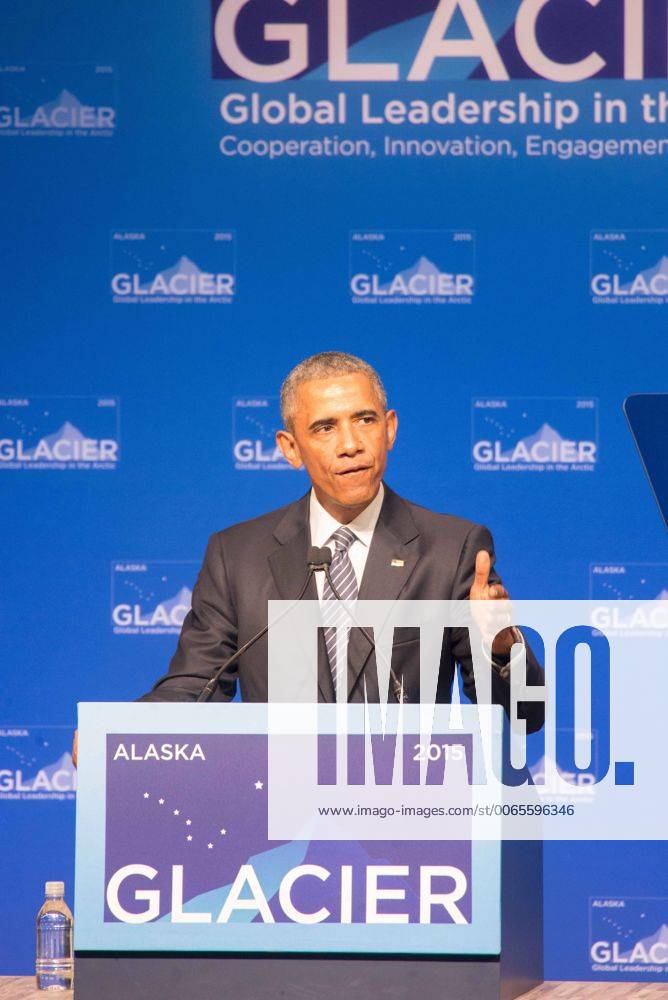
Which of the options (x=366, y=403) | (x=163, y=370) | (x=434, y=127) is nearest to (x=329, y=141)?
(x=434, y=127)

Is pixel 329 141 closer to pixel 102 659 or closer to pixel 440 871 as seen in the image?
pixel 102 659

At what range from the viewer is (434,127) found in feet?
15.1

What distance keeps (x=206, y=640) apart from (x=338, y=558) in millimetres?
348

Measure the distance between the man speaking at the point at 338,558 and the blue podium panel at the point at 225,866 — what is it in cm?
75

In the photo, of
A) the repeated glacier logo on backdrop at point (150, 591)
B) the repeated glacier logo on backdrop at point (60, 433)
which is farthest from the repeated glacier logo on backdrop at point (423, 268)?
the repeated glacier logo on backdrop at point (150, 591)

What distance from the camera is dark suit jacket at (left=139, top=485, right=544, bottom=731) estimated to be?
307cm

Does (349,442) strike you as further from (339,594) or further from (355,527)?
(339,594)

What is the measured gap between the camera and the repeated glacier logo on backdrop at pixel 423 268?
15.1ft

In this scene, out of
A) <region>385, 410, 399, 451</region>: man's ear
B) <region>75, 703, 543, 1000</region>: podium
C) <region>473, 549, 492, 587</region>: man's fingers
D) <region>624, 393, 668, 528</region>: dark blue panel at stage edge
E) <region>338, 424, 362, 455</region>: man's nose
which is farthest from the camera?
<region>624, 393, 668, 528</region>: dark blue panel at stage edge

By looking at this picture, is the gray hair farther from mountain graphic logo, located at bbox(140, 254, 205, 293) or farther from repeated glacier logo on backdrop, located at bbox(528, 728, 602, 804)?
repeated glacier logo on backdrop, located at bbox(528, 728, 602, 804)

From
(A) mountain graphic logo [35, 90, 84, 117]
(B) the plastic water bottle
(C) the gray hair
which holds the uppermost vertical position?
(A) mountain graphic logo [35, 90, 84, 117]

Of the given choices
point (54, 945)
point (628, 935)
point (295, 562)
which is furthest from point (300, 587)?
point (628, 935)

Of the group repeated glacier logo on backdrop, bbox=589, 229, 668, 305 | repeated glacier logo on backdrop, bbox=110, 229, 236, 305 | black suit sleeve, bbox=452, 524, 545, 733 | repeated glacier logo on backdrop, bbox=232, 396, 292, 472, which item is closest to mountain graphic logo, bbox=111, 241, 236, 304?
repeated glacier logo on backdrop, bbox=110, 229, 236, 305

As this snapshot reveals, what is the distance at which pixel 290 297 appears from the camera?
465cm
